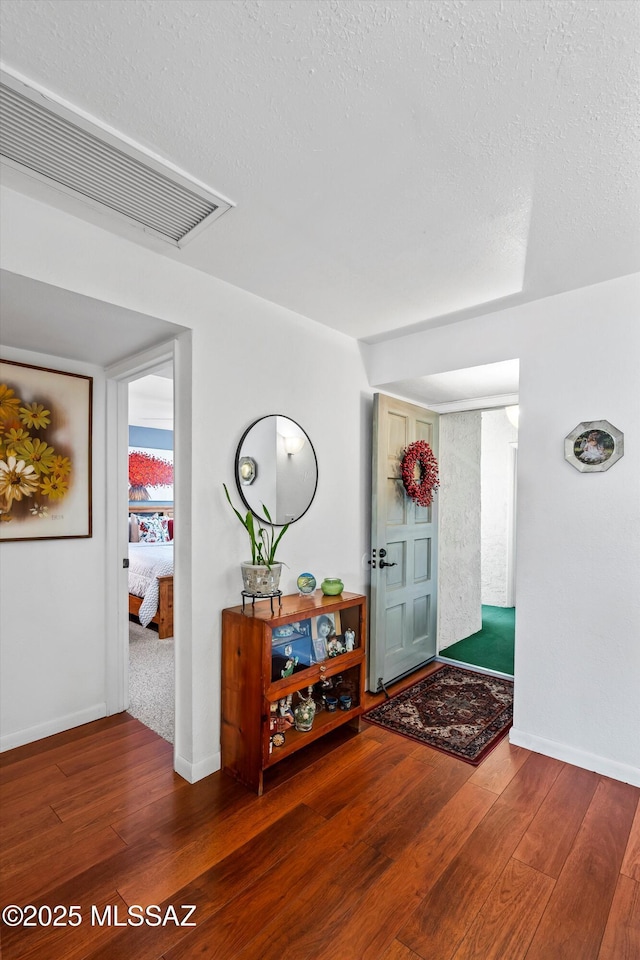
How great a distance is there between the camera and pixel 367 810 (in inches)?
81.1

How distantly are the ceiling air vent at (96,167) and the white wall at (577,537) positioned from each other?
1839 mm

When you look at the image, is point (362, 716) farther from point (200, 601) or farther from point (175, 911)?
point (175, 911)

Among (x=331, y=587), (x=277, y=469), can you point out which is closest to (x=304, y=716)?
(x=331, y=587)

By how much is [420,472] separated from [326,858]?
8.03 feet

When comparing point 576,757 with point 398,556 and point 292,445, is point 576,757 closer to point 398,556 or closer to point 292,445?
point 398,556

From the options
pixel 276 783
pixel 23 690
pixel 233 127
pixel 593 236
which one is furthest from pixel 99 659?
pixel 593 236

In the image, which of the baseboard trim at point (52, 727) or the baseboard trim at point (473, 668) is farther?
the baseboard trim at point (473, 668)

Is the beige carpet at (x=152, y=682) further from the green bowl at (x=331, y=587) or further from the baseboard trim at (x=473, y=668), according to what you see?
the baseboard trim at (x=473, y=668)

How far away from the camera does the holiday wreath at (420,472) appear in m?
3.48

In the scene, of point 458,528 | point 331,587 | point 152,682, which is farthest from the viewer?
point 458,528

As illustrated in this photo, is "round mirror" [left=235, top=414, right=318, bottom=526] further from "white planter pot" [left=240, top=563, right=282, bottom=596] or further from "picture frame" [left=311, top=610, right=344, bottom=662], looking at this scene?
"picture frame" [left=311, top=610, right=344, bottom=662]

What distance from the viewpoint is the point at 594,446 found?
2.43 m

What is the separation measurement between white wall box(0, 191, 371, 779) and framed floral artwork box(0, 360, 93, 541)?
0.11m

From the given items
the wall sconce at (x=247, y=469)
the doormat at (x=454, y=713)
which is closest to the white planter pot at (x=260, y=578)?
the wall sconce at (x=247, y=469)
